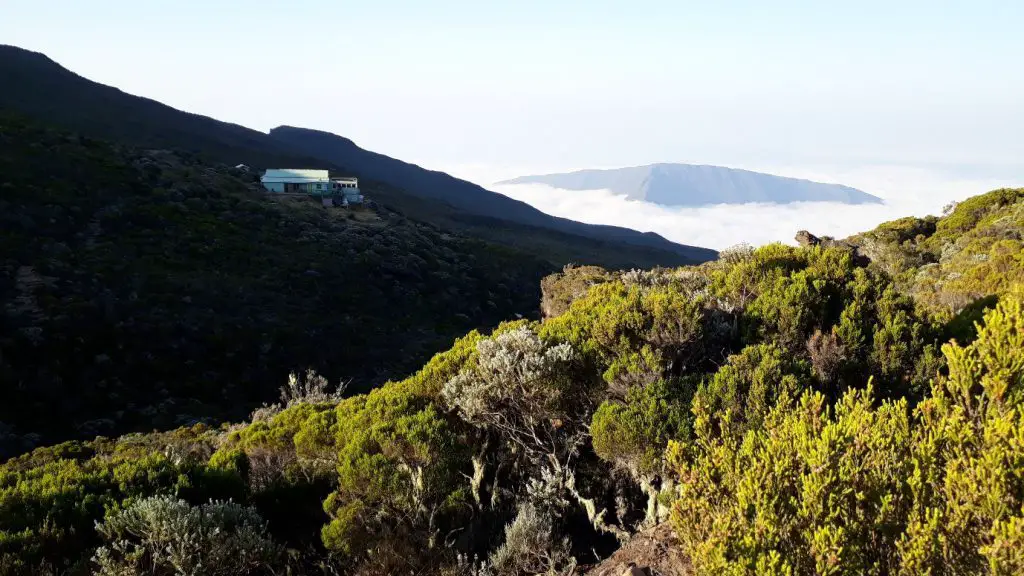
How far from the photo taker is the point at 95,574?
6246 mm

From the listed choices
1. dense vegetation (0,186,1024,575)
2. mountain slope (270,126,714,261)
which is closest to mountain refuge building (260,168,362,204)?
dense vegetation (0,186,1024,575)

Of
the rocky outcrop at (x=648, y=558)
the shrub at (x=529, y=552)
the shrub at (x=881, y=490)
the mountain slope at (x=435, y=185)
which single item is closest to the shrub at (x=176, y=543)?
the shrub at (x=529, y=552)

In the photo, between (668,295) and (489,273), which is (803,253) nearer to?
(668,295)

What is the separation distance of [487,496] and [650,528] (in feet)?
8.12

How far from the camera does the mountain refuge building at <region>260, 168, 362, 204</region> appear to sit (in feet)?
235

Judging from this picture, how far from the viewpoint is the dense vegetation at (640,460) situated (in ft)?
15.3

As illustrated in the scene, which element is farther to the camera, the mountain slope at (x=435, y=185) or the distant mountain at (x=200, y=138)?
the mountain slope at (x=435, y=185)

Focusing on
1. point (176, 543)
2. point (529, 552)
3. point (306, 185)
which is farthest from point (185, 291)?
point (306, 185)

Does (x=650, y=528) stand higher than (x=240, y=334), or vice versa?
(x=650, y=528)

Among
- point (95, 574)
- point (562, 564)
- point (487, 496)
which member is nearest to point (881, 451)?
point (562, 564)

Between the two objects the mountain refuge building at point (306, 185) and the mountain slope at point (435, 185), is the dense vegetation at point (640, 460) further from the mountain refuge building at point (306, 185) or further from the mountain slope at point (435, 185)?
the mountain slope at point (435, 185)

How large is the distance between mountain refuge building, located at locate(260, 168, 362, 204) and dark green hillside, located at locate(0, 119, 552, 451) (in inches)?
403

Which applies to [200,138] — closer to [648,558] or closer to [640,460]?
[640,460]

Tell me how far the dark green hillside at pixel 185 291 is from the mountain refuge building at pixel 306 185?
1023 cm
